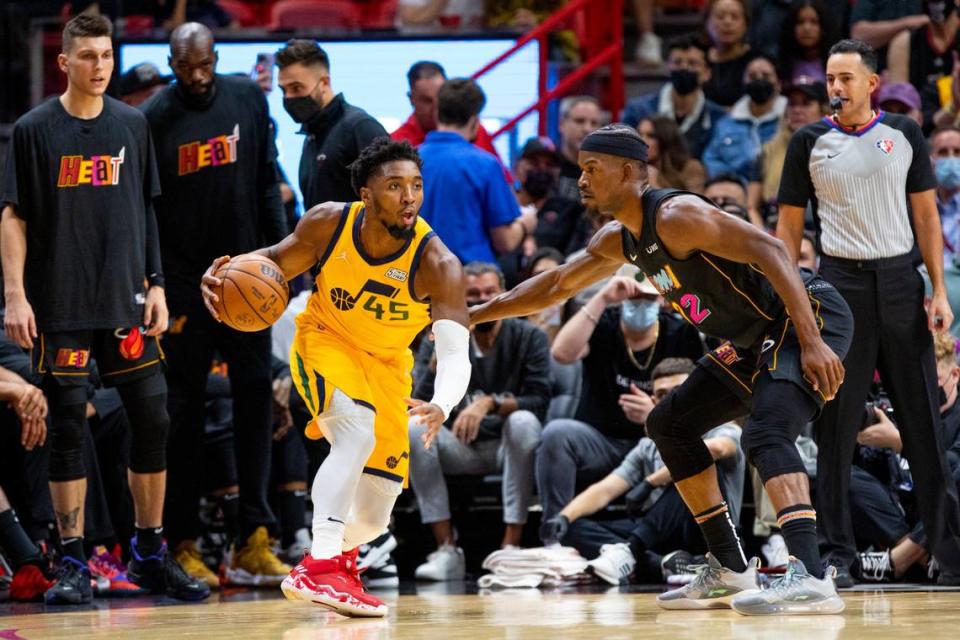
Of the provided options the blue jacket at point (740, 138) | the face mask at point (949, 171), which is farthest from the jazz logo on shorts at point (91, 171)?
the face mask at point (949, 171)

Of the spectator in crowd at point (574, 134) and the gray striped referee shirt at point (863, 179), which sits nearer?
the gray striped referee shirt at point (863, 179)

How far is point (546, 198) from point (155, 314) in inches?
150

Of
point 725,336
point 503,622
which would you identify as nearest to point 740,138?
point 725,336

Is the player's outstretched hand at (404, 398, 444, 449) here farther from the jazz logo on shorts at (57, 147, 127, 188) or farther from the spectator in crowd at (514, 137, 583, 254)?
the spectator in crowd at (514, 137, 583, 254)

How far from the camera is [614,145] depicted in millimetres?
5176

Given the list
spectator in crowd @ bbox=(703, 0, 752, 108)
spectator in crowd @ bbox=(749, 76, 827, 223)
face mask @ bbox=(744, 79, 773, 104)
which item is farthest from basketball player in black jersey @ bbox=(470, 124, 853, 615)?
spectator in crowd @ bbox=(703, 0, 752, 108)

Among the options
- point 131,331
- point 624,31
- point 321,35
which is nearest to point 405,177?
point 131,331

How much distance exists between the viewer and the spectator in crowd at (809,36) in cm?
1009

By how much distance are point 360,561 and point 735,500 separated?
1.84 metres

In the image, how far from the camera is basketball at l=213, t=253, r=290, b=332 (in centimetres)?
535

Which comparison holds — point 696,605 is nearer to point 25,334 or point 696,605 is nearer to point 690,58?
point 25,334

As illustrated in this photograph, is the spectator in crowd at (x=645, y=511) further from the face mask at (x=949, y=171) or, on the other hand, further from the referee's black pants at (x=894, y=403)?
the face mask at (x=949, y=171)

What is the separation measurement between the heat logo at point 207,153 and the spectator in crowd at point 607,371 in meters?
2.01

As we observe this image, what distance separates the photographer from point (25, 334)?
5988 millimetres
